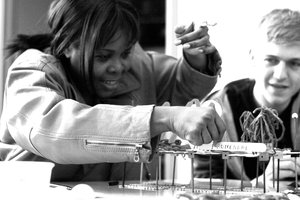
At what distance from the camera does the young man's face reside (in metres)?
1.04

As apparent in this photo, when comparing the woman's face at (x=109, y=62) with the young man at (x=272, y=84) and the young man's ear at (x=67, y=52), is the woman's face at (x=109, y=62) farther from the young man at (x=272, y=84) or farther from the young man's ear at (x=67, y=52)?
the young man at (x=272, y=84)

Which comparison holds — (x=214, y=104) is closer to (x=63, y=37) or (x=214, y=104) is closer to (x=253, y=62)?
(x=253, y=62)

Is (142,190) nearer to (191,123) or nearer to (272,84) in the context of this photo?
(191,123)

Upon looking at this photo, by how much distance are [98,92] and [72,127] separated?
0.26m

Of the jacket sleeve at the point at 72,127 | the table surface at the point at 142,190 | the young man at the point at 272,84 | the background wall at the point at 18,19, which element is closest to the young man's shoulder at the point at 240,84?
the young man at the point at 272,84

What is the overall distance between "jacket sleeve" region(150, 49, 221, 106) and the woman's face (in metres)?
0.10

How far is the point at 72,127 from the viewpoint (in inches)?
35.1

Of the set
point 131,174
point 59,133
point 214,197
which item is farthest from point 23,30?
point 214,197

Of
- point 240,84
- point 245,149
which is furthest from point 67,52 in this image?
point 245,149

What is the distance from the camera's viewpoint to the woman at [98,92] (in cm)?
87

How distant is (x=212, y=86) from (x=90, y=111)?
0.29 metres

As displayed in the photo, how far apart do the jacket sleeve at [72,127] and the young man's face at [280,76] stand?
0.89 ft

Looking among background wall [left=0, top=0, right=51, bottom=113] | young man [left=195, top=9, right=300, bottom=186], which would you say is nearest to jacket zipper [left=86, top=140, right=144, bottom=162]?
young man [left=195, top=9, right=300, bottom=186]

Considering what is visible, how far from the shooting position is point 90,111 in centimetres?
89
